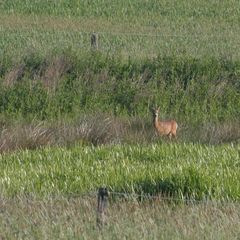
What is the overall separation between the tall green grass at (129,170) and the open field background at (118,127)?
2 cm

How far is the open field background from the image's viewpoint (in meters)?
8.60

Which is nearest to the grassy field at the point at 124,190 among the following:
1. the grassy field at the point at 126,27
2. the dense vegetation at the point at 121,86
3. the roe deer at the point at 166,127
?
the roe deer at the point at 166,127

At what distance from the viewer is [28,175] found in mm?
11812

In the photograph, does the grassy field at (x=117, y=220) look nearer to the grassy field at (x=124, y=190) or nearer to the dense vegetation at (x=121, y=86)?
the grassy field at (x=124, y=190)

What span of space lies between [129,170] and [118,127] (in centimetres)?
405

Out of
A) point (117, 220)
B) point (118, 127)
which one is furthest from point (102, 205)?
point (118, 127)

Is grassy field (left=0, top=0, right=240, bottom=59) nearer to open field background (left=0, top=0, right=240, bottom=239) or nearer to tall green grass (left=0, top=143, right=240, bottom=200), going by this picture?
open field background (left=0, top=0, right=240, bottom=239)

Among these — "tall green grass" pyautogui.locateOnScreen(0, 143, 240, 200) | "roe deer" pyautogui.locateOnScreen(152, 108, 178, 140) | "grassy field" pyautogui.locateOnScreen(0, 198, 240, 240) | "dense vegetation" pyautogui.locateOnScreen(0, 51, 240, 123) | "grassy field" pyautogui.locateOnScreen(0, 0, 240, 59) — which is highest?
"grassy field" pyautogui.locateOnScreen(0, 198, 240, 240)

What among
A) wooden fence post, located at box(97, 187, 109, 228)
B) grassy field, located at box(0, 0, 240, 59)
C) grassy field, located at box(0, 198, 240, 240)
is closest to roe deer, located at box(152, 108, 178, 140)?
grassy field, located at box(0, 0, 240, 59)

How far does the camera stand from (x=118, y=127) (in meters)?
15.8

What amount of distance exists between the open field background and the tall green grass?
0.02 m

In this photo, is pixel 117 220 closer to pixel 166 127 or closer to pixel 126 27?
pixel 166 127

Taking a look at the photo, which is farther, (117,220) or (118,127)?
(118,127)

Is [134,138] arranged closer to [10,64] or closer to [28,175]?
[28,175]
